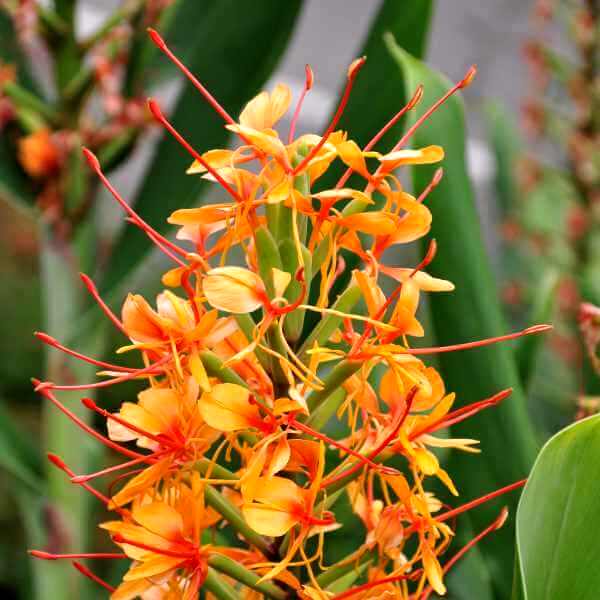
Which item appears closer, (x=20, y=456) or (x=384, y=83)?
(x=384, y=83)

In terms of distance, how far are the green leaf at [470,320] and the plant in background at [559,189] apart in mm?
569

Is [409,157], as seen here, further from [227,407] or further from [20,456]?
[20,456]

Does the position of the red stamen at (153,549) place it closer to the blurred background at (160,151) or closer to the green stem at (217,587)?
the green stem at (217,587)

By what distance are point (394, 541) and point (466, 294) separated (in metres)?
0.13

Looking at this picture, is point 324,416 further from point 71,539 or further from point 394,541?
point 71,539

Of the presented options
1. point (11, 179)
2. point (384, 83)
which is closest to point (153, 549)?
point (384, 83)

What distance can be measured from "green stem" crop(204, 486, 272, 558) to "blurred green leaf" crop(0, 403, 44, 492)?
1.07 feet

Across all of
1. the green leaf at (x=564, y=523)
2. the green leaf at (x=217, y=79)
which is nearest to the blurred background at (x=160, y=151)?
the green leaf at (x=217, y=79)

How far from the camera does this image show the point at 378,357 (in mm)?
286

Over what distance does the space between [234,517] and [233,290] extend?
0.08m

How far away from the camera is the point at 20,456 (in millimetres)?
631

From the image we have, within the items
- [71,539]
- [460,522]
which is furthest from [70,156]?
[460,522]

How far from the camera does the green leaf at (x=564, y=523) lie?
289mm

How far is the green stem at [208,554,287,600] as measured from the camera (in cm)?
29
